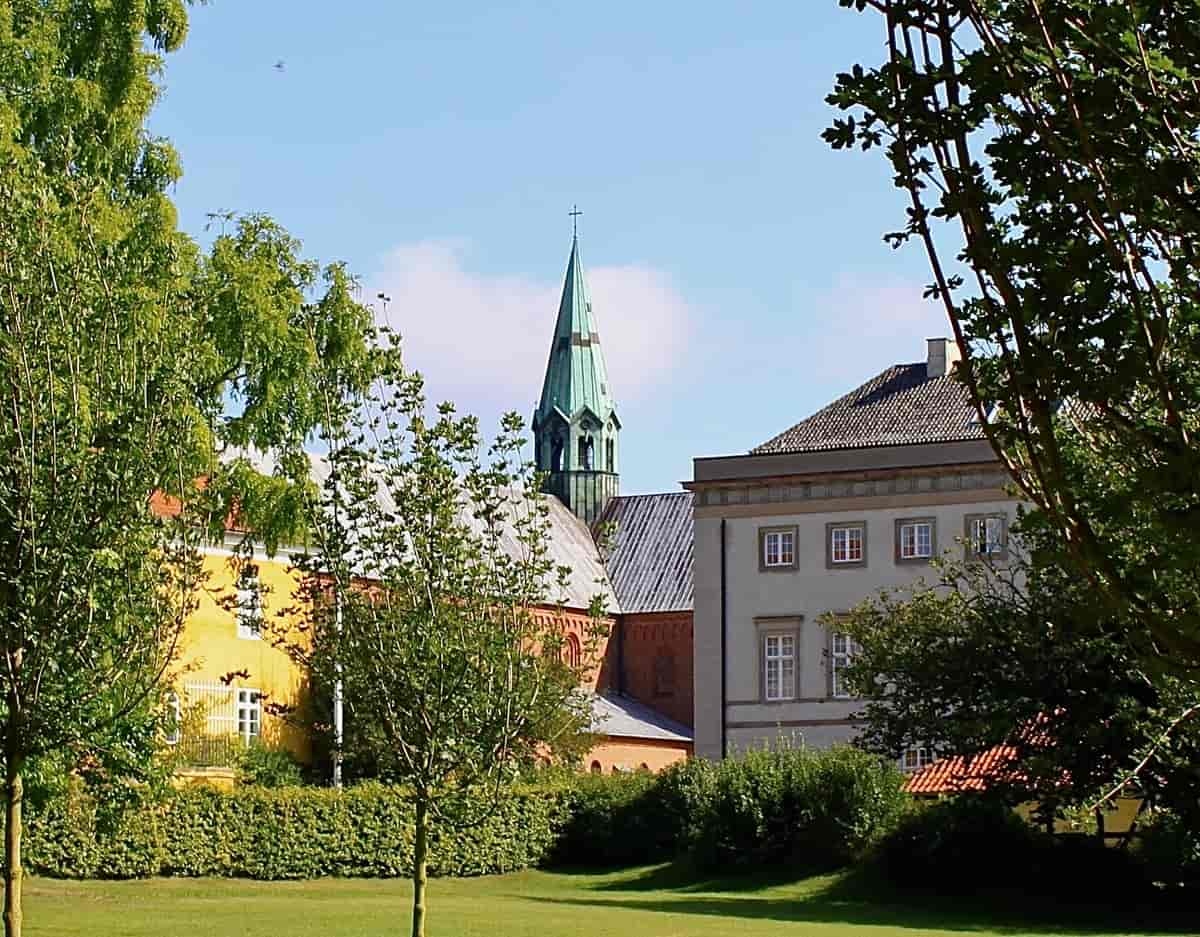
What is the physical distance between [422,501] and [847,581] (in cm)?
4085

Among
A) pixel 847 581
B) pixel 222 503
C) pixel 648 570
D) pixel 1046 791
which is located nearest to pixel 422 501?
pixel 222 503

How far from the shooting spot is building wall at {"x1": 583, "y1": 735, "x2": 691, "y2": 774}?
74.2 m

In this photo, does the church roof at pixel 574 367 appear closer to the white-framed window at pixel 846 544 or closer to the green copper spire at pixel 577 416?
the green copper spire at pixel 577 416

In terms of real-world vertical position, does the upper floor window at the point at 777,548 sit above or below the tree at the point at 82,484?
above

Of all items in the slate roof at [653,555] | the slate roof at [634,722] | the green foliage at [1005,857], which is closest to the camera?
the green foliage at [1005,857]

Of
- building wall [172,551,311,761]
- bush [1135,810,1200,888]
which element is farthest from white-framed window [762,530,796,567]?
bush [1135,810,1200,888]

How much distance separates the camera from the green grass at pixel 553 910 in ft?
89.4

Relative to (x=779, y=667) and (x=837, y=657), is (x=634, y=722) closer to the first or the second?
(x=779, y=667)

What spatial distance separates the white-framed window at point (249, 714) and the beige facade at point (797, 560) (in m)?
12.8

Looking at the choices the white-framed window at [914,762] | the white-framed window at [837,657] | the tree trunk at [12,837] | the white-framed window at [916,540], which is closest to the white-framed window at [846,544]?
the white-framed window at [916,540]

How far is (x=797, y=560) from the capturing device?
59.5 metres

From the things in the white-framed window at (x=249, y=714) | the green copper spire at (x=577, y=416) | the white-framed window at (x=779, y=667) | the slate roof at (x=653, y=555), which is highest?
the green copper spire at (x=577, y=416)

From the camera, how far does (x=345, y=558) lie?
768 inches

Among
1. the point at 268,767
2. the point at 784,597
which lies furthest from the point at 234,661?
the point at 784,597
